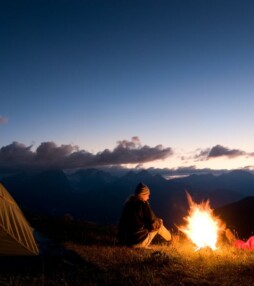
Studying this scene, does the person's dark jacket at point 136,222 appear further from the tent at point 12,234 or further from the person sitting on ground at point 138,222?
the tent at point 12,234

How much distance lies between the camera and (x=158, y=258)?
1095 cm

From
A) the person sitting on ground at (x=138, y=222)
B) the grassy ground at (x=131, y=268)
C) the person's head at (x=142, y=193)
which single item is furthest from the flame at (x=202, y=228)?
the person's head at (x=142, y=193)

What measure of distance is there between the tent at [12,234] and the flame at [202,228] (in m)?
6.23

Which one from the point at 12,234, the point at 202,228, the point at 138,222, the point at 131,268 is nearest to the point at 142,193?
the point at 138,222

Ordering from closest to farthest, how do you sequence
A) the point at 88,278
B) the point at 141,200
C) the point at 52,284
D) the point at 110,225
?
the point at 52,284
the point at 88,278
the point at 141,200
the point at 110,225

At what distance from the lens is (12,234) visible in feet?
34.8

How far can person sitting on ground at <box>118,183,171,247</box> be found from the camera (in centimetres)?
1349

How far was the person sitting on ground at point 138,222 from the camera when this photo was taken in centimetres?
1349

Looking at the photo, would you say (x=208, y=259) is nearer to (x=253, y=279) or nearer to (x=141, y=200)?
(x=253, y=279)

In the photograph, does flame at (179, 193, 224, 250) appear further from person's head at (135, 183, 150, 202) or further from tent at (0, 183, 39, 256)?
tent at (0, 183, 39, 256)

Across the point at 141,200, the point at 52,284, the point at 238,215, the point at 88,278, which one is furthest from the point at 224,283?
the point at 238,215

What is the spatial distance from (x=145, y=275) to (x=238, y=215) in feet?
239

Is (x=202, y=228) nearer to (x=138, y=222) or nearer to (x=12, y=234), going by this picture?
(x=138, y=222)

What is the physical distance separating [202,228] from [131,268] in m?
5.30
